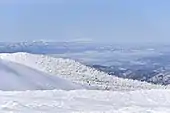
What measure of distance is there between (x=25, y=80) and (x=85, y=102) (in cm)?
679

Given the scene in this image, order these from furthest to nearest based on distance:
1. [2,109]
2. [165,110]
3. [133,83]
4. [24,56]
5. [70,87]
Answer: [24,56] → [133,83] → [70,87] → [165,110] → [2,109]

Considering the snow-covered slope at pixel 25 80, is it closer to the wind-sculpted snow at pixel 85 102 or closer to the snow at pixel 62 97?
the snow at pixel 62 97

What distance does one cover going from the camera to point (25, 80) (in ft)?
60.3

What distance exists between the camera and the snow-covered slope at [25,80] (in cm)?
1745

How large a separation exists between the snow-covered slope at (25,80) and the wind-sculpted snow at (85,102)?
168 inches

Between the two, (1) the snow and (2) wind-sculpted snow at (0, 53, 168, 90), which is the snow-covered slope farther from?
(2) wind-sculpted snow at (0, 53, 168, 90)

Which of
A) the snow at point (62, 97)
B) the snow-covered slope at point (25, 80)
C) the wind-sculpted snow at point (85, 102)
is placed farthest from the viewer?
the snow-covered slope at point (25, 80)

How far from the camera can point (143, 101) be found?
1313 cm

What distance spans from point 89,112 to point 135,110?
1143mm

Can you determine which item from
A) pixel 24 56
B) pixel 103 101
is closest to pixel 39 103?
pixel 103 101

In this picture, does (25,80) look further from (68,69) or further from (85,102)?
(68,69)

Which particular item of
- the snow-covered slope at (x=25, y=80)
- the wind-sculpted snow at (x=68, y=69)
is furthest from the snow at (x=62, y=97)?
the wind-sculpted snow at (x=68, y=69)

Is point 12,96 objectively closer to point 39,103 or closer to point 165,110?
point 39,103

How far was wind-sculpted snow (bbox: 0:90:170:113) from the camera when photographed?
10.6m
